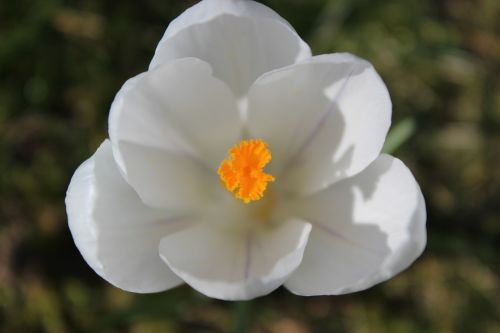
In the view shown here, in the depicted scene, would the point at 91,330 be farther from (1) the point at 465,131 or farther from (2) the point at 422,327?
(1) the point at 465,131

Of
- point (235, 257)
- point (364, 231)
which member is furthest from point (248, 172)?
point (364, 231)

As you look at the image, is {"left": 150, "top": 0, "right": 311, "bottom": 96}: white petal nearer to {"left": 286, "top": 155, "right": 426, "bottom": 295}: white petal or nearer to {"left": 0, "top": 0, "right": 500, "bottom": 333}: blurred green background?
{"left": 286, "top": 155, "right": 426, "bottom": 295}: white petal

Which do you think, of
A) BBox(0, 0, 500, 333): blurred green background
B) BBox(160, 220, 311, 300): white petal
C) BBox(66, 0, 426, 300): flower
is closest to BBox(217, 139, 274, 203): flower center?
BBox(66, 0, 426, 300): flower

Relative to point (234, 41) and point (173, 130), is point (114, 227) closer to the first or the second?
point (173, 130)

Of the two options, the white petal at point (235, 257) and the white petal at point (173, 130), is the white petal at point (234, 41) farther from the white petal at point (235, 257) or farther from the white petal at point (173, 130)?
the white petal at point (235, 257)

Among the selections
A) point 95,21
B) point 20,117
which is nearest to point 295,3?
point 95,21

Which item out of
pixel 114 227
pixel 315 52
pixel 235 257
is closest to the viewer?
pixel 114 227

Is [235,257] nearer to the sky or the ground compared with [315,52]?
nearer to the sky
